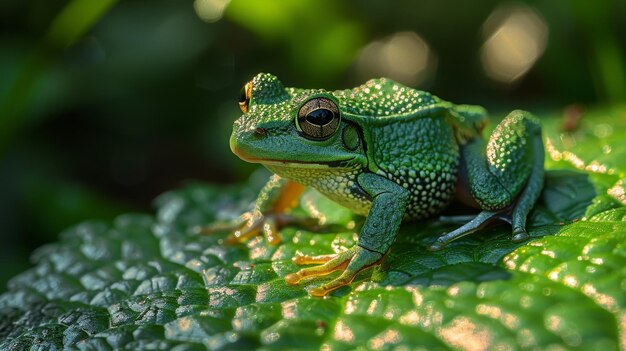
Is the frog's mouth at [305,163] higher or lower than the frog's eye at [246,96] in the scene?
lower

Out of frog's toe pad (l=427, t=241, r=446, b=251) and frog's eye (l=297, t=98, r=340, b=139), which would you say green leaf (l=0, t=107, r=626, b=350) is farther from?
frog's eye (l=297, t=98, r=340, b=139)

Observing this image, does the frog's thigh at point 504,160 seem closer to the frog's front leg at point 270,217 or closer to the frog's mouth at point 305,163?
the frog's mouth at point 305,163

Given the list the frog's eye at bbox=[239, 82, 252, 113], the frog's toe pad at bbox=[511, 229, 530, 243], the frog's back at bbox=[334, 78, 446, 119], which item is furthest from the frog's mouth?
the frog's toe pad at bbox=[511, 229, 530, 243]

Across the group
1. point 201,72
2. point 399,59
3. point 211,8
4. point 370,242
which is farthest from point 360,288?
point 201,72

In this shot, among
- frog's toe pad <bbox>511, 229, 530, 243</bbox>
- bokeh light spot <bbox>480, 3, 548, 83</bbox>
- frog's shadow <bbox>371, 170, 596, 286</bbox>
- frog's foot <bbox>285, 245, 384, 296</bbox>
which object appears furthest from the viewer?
bokeh light spot <bbox>480, 3, 548, 83</bbox>

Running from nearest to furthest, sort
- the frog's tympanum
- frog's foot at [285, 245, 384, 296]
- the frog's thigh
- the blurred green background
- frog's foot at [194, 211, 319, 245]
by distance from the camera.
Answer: frog's foot at [285, 245, 384, 296]
the frog's tympanum
the frog's thigh
frog's foot at [194, 211, 319, 245]
the blurred green background

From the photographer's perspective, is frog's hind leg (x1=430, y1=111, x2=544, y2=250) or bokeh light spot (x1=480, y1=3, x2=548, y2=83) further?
bokeh light spot (x1=480, y1=3, x2=548, y2=83)

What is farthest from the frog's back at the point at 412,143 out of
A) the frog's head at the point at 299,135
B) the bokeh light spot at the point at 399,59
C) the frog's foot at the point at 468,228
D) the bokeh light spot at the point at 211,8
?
the bokeh light spot at the point at 399,59

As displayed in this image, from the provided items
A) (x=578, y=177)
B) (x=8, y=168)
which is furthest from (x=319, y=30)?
(x=8, y=168)

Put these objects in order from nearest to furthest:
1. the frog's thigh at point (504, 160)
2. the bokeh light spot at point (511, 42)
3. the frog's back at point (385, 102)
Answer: the frog's thigh at point (504, 160)
the frog's back at point (385, 102)
the bokeh light spot at point (511, 42)
